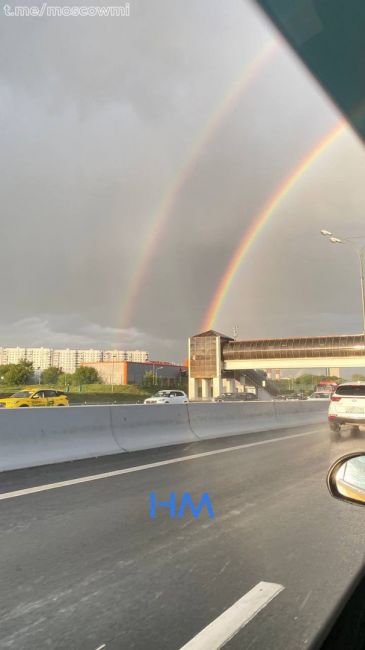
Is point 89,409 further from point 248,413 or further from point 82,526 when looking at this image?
point 248,413

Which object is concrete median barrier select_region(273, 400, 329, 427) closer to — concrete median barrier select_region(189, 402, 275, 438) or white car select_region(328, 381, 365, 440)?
concrete median barrier select_region(189, 402, 275, 438)

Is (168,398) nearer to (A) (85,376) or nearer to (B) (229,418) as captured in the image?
(B) (229,418)

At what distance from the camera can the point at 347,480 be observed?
3.01 meters

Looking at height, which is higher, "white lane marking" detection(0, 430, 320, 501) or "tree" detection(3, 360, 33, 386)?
"tree" detection(3, 360, 33, 386)

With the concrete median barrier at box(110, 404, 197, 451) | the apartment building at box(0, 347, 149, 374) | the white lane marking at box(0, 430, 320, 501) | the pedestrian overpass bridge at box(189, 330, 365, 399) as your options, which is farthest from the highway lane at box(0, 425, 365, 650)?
the apartment building at box(0, 347, 149, 374)

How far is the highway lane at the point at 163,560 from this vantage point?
3.04 metres

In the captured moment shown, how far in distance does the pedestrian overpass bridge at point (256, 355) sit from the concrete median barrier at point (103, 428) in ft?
204

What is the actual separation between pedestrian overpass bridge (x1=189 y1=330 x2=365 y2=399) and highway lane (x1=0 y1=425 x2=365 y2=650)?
71.6 meters

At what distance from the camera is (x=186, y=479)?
25.7 feet

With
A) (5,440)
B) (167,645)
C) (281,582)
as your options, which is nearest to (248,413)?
(5,440)

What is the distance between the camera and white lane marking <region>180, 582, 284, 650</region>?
2.86 meters

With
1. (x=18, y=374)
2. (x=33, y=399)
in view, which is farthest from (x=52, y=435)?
(x=18, y=374)

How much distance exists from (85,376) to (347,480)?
121115 millimetres

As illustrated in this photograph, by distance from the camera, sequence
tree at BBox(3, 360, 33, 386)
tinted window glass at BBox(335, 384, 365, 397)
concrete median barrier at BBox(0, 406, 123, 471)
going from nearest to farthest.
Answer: concrete median barrier at BBox(0, 406, 123, 471)
tinted window glass at BBox(335, 384, 365, 397)
tree at BBox(3, 360, 33, 386)
